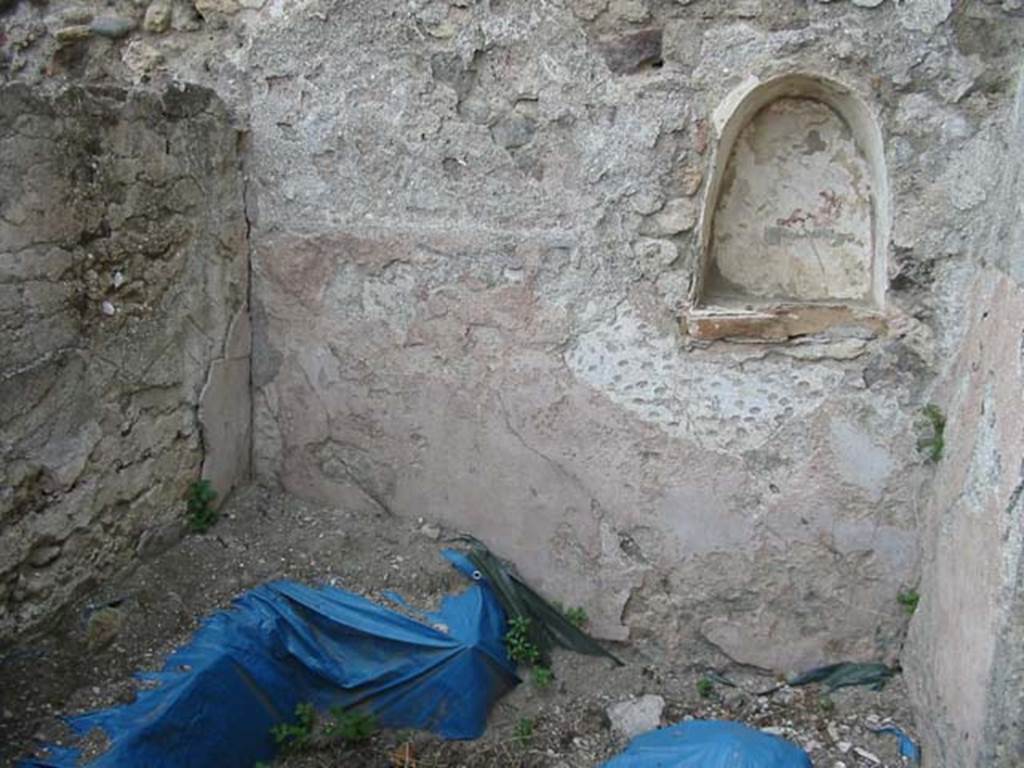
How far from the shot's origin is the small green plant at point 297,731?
2514 mm

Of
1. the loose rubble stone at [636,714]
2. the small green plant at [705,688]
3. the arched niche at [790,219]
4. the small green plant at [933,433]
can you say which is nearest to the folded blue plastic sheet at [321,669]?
the loose rubble stone at [636,714]

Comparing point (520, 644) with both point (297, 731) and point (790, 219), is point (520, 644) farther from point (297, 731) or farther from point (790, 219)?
point (790, 219)

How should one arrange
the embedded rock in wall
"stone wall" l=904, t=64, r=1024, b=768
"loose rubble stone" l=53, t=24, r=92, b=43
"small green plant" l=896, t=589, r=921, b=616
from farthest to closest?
"loose rubble stone" l=53, t=24, r=92, b=43, "small green plant" l=896, t=589, r=921, b=616, the embedded rock in wall, "stone wall" l=904, t=64, r=1024, b=768

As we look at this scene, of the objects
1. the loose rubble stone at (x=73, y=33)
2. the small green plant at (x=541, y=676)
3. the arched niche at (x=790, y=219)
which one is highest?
the loose rubble stone at (x=73, y=33)

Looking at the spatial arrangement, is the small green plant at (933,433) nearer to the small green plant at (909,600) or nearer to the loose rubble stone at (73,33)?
the small green plant at (909,600)

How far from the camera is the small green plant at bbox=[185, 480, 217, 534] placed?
2.98m

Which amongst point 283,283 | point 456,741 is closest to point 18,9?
point 283,283

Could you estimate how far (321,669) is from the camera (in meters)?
2.64

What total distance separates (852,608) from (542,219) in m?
1.37

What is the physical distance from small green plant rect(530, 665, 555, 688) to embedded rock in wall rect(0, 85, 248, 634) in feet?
3.60

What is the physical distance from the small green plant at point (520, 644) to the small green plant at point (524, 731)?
17 cm

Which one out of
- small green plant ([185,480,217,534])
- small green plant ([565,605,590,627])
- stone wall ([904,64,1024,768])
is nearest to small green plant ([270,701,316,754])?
small green plant ([185,480,217,534])

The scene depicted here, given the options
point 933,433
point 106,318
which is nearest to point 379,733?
point 106,318

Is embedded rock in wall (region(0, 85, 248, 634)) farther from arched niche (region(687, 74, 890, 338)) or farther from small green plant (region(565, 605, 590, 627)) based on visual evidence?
arched niche (region(687, 74, 890, 338))
